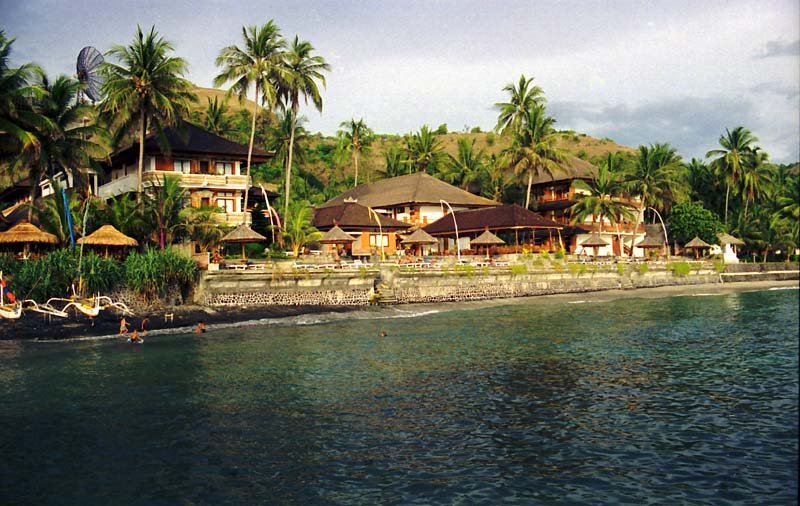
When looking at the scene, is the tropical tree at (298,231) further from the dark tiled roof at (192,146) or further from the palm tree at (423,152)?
the palm tree at (423,152)

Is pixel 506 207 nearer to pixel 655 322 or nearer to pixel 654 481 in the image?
pixel 655 322

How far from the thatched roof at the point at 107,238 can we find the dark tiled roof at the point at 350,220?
18.7 m

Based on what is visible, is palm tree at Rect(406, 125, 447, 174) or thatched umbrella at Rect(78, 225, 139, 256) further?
palm tree at Rect(406, 125, 447, 174)

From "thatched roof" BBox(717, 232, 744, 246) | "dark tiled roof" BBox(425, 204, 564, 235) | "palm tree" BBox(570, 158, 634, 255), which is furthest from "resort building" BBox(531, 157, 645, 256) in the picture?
"dark tiled roof" BBox(425, 204, 564, 235)

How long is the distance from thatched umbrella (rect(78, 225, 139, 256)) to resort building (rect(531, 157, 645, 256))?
4187 centimetres

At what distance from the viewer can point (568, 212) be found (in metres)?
65.9

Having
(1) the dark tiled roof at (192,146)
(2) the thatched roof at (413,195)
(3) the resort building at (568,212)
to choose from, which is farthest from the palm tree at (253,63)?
(3) the resort building at (568,212)

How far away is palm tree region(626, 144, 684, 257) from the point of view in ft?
205

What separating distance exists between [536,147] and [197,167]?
1279 inches

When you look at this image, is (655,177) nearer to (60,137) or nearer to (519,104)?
(519,104)

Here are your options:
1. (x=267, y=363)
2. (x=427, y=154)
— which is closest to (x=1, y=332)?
(x=267, y=363)

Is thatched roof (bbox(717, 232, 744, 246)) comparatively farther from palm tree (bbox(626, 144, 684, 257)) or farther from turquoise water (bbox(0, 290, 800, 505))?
turquoise water (bbox(0, 290, 800, 505))

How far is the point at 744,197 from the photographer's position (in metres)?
68.4

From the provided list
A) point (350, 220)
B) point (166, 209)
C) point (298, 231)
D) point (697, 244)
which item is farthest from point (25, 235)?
point (697, 244)
